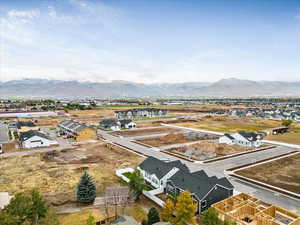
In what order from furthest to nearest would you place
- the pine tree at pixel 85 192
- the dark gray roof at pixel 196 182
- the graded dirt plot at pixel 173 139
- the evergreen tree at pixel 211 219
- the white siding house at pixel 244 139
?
1. the graded dirt plot at pixel 173 139
2. the white siding house at pixel 244 139
3. the pine tree at pixel 85 192
4. the dark gray roof at pixel 196 182
5. the evergreen tree at pixel 211 219

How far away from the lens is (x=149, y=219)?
17.6m

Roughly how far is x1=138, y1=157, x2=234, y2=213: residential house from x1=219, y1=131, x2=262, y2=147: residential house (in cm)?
2689

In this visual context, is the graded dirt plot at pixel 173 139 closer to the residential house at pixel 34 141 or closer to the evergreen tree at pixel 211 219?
the residential house at pixel 34 141

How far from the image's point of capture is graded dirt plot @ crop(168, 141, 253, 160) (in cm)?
Answer: 3919

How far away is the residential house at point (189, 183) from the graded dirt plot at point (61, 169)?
5346 mm

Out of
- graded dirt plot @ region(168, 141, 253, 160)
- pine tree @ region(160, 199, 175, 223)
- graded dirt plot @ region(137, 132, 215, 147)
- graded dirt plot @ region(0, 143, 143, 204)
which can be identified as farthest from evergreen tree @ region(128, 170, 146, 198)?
graded dirt plot @ region(137, 132, 215, 147)

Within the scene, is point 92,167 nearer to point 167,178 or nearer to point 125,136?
point 167,178

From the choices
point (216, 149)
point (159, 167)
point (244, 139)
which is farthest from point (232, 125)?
point (159, 167)

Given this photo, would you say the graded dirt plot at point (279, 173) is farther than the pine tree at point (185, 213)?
Yes

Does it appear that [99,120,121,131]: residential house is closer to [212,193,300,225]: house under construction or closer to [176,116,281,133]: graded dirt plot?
[176,116,281,133]: graded dirt plot

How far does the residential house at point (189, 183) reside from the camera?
2053 centimetres

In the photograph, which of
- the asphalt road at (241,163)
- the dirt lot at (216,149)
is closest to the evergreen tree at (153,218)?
the asphalt road at (241,163)

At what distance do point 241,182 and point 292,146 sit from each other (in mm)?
27729

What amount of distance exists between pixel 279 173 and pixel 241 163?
19.2 feet
